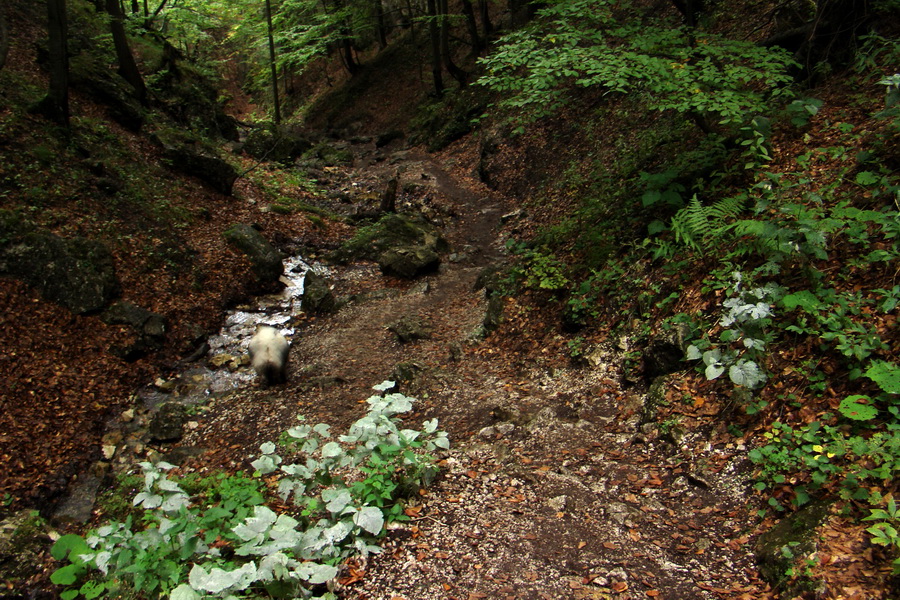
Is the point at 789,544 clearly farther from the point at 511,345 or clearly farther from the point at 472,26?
the point at 472,26

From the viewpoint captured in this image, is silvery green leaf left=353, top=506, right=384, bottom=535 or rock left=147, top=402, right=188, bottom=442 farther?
rock left=147, top=402, right=188, bottom=442

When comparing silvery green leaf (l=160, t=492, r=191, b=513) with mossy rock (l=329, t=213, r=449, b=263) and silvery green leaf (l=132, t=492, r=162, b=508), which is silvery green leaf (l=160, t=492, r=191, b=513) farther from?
mossy rock (l=329, t=213, r=449, b=263)

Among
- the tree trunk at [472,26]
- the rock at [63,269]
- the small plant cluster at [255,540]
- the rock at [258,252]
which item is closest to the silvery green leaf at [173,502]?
the small plant cluster at [255,540]

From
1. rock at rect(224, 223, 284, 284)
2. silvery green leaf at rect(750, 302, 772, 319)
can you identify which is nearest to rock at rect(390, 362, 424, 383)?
silvery green leaf at rect(750, 302, 772, 319)

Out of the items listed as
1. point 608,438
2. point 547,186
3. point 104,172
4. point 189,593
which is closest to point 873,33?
point 608,438

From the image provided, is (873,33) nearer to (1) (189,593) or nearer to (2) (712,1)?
(2) (712,1)

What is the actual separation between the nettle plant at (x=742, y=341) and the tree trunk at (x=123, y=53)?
15069 mm

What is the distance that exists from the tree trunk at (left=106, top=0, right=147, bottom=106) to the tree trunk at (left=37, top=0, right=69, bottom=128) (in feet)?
9.69

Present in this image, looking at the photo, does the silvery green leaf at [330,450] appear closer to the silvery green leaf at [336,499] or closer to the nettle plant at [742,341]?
the silvery green leaf at [336,499]

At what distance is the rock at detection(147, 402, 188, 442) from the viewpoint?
6430mm

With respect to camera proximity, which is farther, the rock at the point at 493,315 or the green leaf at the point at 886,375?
the rock at the point at 493,315

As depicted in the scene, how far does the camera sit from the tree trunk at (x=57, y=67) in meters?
9.20

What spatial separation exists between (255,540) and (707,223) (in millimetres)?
5085

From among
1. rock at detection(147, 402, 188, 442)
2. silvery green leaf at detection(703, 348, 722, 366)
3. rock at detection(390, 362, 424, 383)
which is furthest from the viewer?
rock at detection(390, 362, 424, 383)
